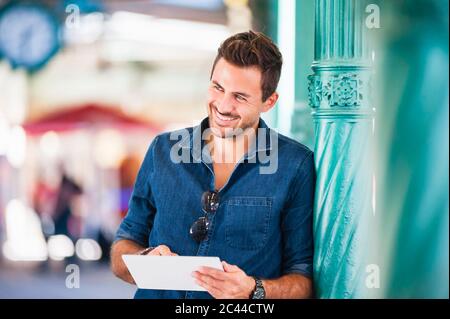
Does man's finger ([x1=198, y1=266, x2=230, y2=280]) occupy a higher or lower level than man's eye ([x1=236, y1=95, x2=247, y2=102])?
lower

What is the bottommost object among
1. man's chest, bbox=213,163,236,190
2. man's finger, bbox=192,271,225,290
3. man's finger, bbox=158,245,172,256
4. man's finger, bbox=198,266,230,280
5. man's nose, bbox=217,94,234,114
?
man's finger, bbox=192,271,225,290

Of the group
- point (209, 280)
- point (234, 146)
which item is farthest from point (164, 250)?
point (234, 146)

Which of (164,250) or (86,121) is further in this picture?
(86,121)

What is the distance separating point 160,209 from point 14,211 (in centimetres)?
59

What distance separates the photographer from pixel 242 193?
2.57 m

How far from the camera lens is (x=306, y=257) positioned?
260cm

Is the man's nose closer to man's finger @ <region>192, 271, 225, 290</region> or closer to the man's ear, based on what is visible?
the man's ear

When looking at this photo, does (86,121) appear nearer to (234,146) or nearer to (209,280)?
(234,146)

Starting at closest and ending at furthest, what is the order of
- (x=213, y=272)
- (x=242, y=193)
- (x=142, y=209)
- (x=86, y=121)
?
(x=213, y=272) < (x=242, y=193) < (x=142, y=209) < (x=86, y=121)

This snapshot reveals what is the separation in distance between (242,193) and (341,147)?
0.35 meters

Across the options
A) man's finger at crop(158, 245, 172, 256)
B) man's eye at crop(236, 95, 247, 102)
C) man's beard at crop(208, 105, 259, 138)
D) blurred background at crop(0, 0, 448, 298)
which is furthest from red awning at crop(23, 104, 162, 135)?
man's finger at crop(158, 245, 172, 256)

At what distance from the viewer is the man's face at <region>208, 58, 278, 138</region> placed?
8.40 feet

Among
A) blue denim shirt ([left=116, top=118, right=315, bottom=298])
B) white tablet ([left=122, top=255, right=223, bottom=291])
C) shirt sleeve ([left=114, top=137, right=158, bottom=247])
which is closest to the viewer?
white tablet ([left=122, top=255, right=223, bottom=291])

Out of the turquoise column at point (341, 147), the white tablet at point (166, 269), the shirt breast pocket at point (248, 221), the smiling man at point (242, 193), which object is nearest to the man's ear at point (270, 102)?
the smiling man at point (242, 193)
